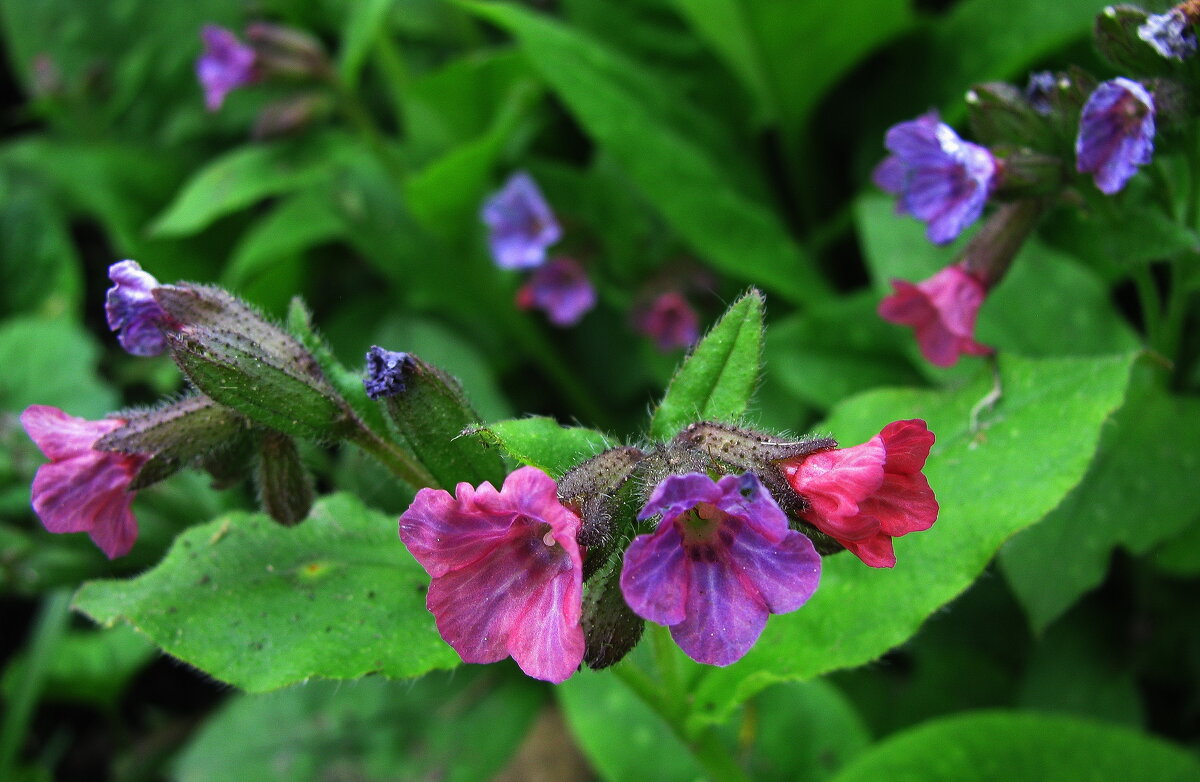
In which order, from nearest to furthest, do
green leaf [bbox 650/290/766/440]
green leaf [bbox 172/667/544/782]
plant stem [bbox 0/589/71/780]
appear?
green leaf [bbox 650/290/766/440] → plant stem [bbox 0/589/71/780] → green leaf [bbox 172/667/544/782]

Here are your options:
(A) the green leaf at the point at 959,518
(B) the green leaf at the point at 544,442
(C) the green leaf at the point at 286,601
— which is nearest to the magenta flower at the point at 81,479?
(C) the green leaf at the point at 286,601

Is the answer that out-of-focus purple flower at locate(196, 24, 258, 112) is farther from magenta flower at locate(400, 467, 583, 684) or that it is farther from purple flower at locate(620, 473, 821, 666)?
purple flower at locate(620, 473, 821, 666)

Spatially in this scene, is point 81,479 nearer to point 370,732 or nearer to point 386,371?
point 386,371

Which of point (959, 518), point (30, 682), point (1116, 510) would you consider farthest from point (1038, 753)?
point (30, 682)

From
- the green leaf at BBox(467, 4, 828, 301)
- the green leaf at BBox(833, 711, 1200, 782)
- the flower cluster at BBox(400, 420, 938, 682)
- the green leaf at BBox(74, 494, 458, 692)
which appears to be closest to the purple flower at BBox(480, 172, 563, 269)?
the green leaf at BBox(467, 4, 828, 301)

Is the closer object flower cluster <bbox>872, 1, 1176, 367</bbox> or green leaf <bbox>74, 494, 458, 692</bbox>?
green leaf <bbox>74, 494, 458, 692</bbox>
